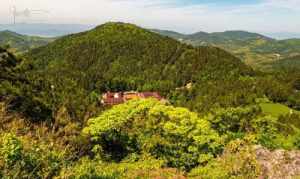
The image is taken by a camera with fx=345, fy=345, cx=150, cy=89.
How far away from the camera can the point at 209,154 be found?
23.0 m

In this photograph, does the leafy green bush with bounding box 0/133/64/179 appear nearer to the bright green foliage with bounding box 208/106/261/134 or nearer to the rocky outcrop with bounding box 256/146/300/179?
the rocky outcrop with bounding box 256/146/300/179

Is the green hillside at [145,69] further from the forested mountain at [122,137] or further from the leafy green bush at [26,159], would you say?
the leafy green bush at [26,159]

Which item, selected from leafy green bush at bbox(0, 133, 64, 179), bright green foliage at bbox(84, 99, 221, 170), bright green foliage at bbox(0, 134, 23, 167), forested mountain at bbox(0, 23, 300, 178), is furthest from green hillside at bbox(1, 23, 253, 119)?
bright green foliage at bbox(0, 134, 23, 167)

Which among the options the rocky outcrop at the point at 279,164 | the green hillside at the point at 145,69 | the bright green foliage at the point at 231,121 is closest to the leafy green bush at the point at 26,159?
the rocky outcrop at the point at 279,164

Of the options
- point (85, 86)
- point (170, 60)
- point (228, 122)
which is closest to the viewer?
point (228, 122)

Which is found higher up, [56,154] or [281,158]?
[56,154]

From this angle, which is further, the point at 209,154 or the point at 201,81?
the point at 201,81

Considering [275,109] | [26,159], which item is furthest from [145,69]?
[26,159]

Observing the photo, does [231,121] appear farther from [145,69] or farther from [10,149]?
[145,69]

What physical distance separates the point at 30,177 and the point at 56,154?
1.10 meters

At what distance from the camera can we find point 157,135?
23125mm

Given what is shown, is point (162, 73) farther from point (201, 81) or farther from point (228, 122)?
point (228, 122)

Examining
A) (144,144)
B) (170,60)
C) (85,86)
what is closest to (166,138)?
(144,144)

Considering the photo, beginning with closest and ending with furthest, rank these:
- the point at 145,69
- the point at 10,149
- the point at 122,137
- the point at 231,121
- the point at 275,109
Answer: the point at 10,149 < the point at 122,137 < the point at 231,121 < the point at 275,109 < the point at 145,69
